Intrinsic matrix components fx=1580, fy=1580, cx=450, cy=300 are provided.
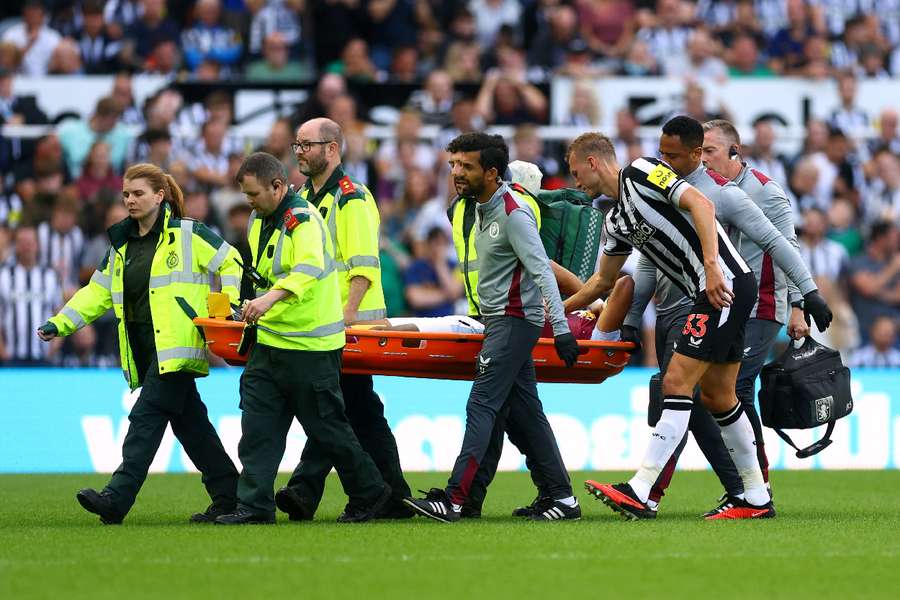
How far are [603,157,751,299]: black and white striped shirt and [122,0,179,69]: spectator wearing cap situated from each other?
10106 mm

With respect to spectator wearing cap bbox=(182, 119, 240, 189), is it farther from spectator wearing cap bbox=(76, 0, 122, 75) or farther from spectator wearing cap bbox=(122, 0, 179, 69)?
spectator wearing cap bbox=(76, 0, 122, 75)

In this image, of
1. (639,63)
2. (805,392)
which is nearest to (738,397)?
(805,392)

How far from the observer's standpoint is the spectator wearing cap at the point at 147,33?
17469 millimetres

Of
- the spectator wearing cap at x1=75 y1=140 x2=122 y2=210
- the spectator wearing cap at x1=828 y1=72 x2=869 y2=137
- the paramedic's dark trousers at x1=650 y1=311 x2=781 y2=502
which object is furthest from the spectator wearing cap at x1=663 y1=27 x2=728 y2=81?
the paramedic's dark trousers at x1=650 y1=311 x2=781 y2=502

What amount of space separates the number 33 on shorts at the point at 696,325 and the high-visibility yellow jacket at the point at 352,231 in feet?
5.54

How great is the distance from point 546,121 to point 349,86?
7.04ft

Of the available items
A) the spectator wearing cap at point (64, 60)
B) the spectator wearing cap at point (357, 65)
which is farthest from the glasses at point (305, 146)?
the spectator wearing cap at point (64, 60)

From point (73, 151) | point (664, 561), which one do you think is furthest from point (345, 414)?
point (73, 151)

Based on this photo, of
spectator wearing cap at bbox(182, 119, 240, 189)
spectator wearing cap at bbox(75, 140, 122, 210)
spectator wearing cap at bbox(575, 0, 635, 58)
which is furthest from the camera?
spectator wearing cap at bbox(575, 0, 635, 58)

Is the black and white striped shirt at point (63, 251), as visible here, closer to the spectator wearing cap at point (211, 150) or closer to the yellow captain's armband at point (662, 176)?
the spectator wearing cap at point (211, 150)

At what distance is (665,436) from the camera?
8445 mm

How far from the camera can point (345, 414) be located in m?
8.73

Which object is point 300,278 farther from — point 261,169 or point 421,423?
point 421,423

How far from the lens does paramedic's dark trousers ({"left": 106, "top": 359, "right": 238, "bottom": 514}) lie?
28.0ft
